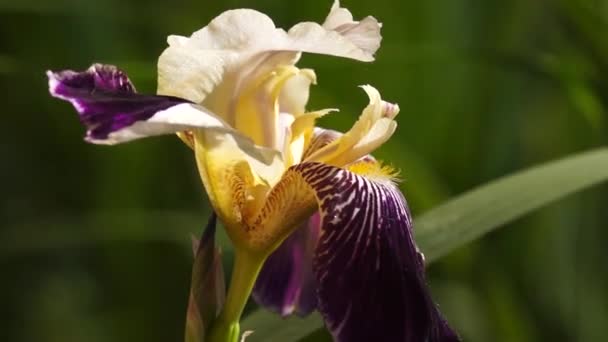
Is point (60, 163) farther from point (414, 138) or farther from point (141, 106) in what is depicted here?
point (141, 106)

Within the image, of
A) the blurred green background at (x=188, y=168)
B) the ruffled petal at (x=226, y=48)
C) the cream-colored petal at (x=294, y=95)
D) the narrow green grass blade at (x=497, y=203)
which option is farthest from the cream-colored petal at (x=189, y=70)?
the blurred green background at (x=188, y=168)

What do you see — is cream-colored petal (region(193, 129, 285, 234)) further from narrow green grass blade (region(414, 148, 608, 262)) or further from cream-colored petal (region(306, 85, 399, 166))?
narrow green grass blade (region(414, 148, 608, 262))

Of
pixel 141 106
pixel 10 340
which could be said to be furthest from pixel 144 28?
pixel 141 106

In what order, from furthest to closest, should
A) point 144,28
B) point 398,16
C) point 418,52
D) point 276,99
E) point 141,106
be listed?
point 144,28
point 398,16
point 418,52
point 276,99
point 141,106

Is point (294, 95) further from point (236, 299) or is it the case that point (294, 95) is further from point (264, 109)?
point (236, 299)

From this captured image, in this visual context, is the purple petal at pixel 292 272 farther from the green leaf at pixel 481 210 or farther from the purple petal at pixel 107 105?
the purple petal at pixel 107 105

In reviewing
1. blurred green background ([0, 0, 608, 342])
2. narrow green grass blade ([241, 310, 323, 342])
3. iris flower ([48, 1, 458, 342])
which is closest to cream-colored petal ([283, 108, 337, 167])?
iris flower ([48, 1, 458, 342])
